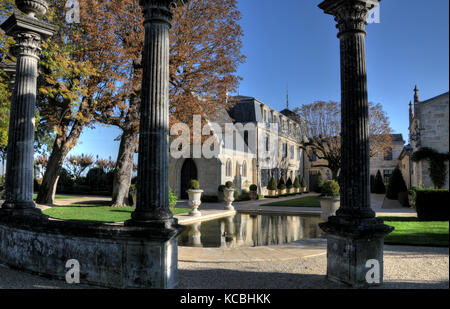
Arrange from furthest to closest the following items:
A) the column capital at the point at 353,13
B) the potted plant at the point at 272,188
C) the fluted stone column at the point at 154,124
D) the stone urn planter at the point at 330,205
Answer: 1. the potted plant at the point at 272,188
2. the stone urn planter at the point at 330,205
3. the column capital at the point at 353,13
4. the fluted stone column at the point at 154,124

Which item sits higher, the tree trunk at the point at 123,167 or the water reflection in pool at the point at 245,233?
the tree trunk at the point at 123,167

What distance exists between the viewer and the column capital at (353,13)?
5.14m

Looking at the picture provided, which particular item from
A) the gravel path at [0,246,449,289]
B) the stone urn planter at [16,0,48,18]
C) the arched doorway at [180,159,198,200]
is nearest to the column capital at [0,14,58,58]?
the stone urn planter at [16,0,48,18]

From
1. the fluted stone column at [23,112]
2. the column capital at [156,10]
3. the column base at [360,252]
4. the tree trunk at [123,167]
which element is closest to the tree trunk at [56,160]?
the tree trunk at [123,167]

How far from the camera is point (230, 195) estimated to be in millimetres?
17609

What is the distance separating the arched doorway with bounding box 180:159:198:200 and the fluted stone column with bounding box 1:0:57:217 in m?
18.6

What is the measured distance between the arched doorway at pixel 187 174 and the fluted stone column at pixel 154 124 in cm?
2043

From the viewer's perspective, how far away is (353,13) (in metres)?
5.15

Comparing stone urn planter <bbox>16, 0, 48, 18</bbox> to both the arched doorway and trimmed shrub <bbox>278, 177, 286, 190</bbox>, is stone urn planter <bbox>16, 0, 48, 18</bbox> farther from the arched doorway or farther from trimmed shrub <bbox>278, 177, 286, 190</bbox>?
trimmed shrub <bbox>278, 177, 286, 190</bbox>

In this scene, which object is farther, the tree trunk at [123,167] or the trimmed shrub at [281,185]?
the trimmed shrub at [281,185]

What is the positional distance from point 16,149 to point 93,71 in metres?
7.31

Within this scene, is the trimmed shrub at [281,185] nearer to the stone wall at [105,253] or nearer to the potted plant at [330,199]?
the potted plant at [330,199]

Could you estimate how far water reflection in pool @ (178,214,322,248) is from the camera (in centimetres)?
891
